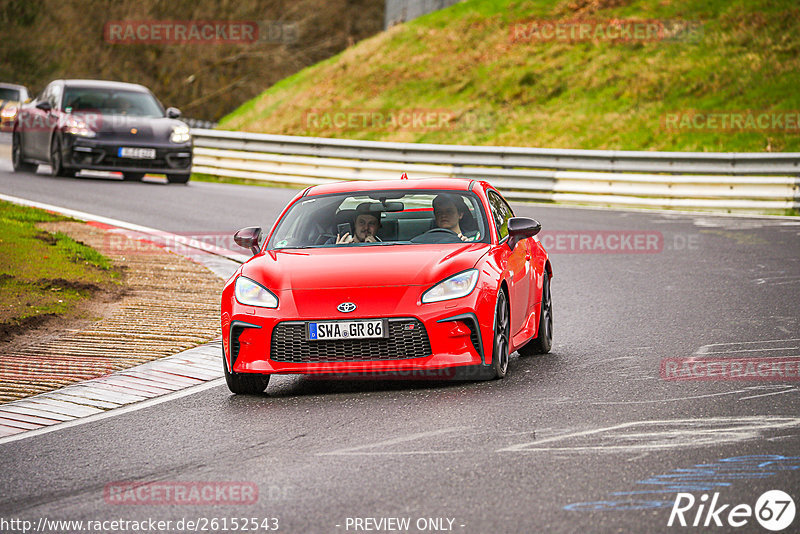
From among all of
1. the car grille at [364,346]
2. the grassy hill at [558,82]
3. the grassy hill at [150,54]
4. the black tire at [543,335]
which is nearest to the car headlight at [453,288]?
the car grille at [364,346]

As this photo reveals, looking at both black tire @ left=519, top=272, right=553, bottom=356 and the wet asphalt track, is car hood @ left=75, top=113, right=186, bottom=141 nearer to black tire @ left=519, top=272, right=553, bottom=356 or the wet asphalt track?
the wet asphalt track

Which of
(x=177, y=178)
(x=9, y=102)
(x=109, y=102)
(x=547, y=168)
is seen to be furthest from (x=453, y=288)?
(x=9, y=102)

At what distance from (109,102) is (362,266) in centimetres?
1721

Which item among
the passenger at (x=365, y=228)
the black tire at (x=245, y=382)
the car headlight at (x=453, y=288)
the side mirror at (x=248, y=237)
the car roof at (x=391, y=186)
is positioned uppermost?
the car roof at (x=391, y=186)

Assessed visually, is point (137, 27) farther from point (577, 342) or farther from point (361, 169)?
point (577, 342)

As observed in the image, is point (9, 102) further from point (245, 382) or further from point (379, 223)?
point (245, 382)

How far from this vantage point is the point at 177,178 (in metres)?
24.6

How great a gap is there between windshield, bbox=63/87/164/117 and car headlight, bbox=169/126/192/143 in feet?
2.77

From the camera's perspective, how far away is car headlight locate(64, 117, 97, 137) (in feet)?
75.7

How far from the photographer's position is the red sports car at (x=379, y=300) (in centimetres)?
780

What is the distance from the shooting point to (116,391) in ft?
27.3

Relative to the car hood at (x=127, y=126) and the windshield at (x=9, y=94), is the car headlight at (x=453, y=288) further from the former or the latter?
the windshield at (x=9, y=94)

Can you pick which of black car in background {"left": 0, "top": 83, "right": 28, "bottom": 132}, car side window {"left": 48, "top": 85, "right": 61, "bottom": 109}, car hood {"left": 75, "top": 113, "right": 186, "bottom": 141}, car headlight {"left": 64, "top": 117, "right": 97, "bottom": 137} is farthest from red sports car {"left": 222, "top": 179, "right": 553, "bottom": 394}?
black car in background {"left": 0, "top": 83, "right": 28, "bottom": 132}

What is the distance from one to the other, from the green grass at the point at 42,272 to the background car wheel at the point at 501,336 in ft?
14.1
